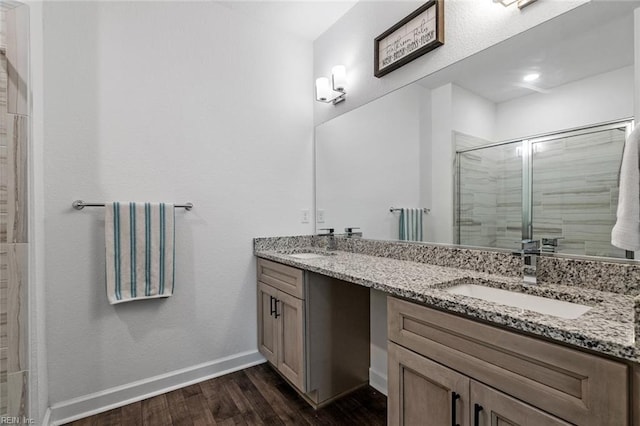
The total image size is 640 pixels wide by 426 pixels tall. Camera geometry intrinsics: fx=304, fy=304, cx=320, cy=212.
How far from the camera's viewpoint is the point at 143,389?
1841mm

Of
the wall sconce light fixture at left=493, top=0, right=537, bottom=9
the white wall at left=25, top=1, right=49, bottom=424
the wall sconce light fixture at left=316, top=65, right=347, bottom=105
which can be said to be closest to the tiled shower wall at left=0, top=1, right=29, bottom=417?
the white wall at left=25, top=1, right=49, bottom=424

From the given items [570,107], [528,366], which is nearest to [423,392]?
[528,366]

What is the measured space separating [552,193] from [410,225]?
0.73 m

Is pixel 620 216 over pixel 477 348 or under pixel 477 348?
over

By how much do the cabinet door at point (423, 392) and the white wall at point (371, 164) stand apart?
90 centimetres

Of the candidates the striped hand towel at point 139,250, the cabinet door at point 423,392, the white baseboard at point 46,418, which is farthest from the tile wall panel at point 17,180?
the cabinet door at point 423,392

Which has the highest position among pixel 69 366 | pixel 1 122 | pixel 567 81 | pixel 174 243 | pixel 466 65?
pixel 466 65

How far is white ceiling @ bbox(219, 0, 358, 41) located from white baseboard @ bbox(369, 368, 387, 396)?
8.20ft

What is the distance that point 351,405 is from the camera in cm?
175

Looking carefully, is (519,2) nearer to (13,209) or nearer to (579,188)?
(579,188)

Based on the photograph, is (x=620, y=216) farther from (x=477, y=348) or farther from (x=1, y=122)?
(x=1, y=122)

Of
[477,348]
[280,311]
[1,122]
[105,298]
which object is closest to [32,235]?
[1,122]

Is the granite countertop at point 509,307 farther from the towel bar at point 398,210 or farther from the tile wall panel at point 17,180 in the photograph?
the tile wall panel at point 17,180

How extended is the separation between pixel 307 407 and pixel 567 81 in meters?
2.00
